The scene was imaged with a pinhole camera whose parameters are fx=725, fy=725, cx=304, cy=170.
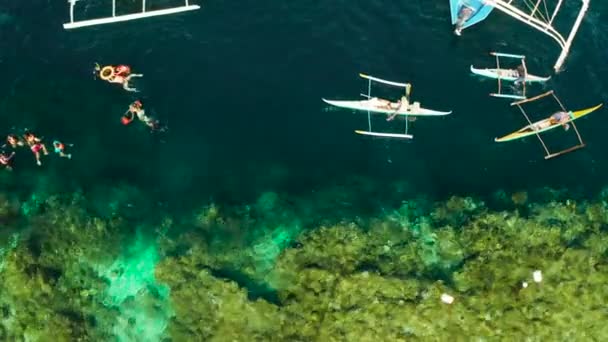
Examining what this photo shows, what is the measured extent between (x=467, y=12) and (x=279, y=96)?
13.4 meters

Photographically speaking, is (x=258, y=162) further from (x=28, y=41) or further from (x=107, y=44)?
(x=28, y=41)

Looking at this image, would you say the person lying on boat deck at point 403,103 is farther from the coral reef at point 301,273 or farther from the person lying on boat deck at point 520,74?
the person lying on boat deck at point 520,74

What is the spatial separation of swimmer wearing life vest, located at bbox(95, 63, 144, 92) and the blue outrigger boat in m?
20.5

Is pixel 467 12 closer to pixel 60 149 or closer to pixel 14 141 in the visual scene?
pixel 60 149

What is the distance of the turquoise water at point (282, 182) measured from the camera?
36.0 m

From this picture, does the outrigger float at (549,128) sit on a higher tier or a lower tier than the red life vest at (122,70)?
higher

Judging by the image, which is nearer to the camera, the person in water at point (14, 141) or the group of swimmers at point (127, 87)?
the person in water at point (14, 141)

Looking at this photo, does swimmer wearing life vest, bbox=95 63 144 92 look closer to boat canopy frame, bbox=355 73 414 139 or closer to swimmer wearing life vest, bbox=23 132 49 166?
swimmer wearing life vest, bbox=23 132 49 166

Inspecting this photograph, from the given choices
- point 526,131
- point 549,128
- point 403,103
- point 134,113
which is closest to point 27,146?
point 134,113

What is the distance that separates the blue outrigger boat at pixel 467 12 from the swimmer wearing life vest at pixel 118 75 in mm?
20537

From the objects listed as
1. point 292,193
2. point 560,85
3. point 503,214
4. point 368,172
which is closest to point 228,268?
point 292,193

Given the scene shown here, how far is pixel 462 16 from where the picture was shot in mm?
46156

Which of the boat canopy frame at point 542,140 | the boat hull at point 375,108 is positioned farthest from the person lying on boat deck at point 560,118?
the boat hull at point 375,108

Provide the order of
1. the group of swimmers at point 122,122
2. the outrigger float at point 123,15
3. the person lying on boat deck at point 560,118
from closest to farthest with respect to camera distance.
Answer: the group of swimmers at point 122,122
the person lying on boat deck at point 560,118
the outrigger float at point 123,15
